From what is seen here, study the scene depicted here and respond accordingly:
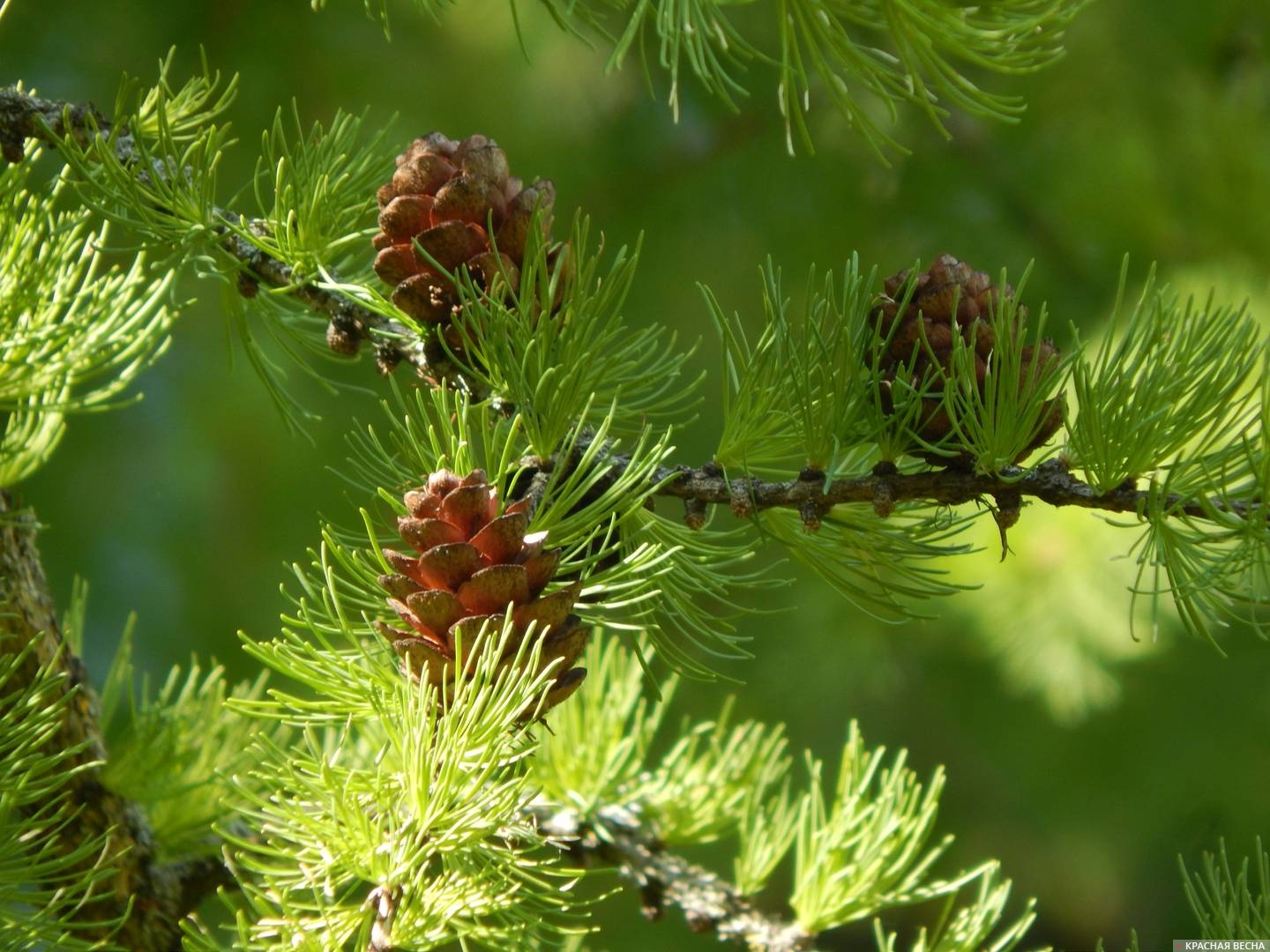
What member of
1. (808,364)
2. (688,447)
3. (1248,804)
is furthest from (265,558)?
(1248,804)

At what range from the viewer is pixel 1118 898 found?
3518mm

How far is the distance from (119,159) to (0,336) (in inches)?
3.2

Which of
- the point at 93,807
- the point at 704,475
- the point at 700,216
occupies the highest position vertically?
the point at 700,216

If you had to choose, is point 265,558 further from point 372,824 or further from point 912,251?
point 372,824

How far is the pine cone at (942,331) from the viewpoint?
1.27 ft

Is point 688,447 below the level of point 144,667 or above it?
above

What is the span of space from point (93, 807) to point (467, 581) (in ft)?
0.77

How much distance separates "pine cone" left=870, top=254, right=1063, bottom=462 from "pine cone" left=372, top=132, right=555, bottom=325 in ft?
0.39

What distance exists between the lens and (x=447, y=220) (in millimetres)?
399

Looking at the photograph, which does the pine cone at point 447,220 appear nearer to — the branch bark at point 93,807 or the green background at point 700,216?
the branch bark at point 93,807

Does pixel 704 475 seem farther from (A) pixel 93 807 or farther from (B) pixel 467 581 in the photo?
(A) pixel 93 807

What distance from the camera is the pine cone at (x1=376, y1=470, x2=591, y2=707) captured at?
343 mm

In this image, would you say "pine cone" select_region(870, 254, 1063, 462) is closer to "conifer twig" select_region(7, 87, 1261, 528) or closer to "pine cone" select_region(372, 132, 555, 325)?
"conifer twig" select_region(7, 87, 1261, 528)

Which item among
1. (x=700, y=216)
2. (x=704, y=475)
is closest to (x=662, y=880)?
(x=704, y=475)
